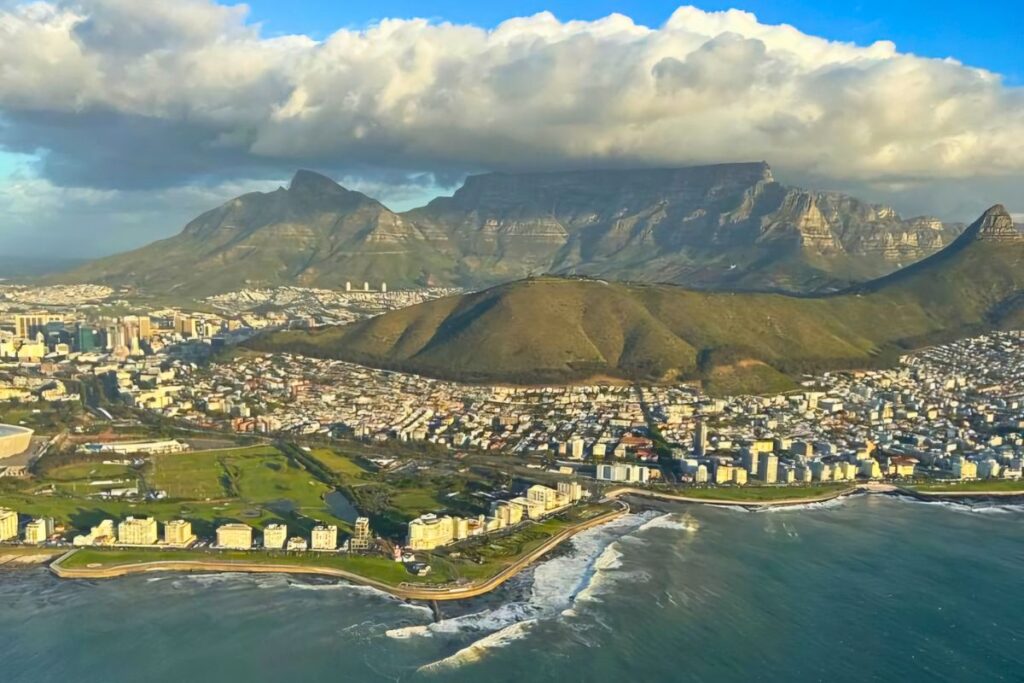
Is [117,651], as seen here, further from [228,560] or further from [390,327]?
[390,327]

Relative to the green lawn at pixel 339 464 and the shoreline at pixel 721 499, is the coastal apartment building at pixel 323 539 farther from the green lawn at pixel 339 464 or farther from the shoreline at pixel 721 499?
the shoreline at pixel 721 499

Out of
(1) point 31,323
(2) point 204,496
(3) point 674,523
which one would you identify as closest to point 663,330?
(3) point 674,523

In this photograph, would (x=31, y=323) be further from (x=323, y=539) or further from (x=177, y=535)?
(x=323, y=539)

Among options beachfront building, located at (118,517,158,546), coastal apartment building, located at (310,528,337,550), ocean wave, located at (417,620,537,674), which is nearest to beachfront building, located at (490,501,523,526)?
coastal apartment building, located at (310,528,337,550)

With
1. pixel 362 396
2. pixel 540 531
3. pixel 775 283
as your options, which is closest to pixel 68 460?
pixel 362 396

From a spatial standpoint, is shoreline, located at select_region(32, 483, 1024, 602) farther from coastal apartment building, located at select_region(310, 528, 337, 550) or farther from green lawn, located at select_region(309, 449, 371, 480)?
green lawn, located at select_region(309, 449, 371, 480)
